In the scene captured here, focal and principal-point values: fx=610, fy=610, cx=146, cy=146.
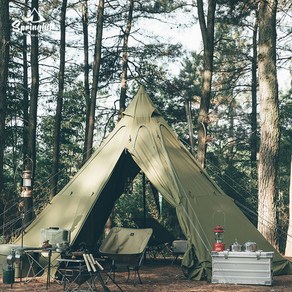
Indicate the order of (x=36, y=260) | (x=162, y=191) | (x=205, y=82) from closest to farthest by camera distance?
(x=36, y=260) < (x=162, y=191) < (x=205, y=82)

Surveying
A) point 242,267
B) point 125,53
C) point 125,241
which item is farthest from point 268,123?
point 125,53

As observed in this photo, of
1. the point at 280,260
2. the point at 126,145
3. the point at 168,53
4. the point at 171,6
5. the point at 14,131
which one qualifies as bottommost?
the point at 280,260

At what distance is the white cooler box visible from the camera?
827cm

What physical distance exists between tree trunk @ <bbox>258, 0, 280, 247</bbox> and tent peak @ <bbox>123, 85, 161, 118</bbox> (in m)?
2.26

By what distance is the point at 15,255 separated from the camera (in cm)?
883

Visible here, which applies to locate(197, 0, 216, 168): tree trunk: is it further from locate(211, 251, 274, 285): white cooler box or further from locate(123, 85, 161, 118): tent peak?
locate(211, 251, 274, 285): white cooler box

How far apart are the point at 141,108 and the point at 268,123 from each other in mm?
2529

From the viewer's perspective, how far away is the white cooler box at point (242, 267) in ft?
27.1

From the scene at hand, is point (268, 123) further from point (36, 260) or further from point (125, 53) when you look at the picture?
point (125, 53)

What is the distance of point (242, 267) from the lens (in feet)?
27.6

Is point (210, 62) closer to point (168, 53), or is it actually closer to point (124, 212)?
point (168, 53)

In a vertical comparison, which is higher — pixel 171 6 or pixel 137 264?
pixel 171 6

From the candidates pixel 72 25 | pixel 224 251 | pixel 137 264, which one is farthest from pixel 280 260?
pixel 72 25

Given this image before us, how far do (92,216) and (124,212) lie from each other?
9.61 m
